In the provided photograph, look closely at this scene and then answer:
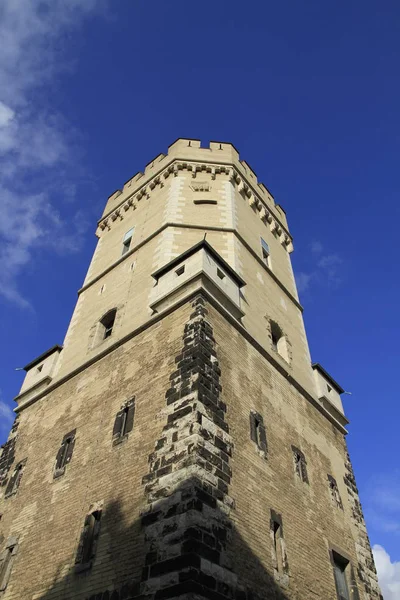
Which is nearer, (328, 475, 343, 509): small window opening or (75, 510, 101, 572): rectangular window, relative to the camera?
(75, 510, 101, 572): rectangular window

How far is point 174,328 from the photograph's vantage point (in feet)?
35.5

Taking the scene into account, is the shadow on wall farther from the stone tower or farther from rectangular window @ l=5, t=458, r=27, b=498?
rectangular window @ l=5, t=458, r=27, b=498

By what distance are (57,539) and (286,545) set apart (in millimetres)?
4140

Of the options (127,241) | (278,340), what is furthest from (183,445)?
(127,241)

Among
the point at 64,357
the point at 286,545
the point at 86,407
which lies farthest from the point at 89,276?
the point at 286,545

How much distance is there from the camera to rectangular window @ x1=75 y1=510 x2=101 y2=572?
27.7ft

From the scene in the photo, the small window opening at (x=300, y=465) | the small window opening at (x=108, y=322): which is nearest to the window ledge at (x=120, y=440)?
the small window opening at (x=300, y=465)

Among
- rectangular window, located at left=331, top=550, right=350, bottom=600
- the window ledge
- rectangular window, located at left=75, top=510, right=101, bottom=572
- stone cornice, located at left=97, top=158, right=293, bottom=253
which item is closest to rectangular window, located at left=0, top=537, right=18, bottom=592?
rectangular window, located at left=75, top=510, right=101, bottom=572

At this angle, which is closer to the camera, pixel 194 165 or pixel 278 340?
pixel 278 340

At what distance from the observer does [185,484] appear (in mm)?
7781

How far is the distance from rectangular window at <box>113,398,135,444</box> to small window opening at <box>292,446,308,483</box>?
3.82 meters

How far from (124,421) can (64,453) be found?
1915 mm

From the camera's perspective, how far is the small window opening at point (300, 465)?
1111cm

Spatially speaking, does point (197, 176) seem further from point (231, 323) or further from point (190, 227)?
point (231, 323)
